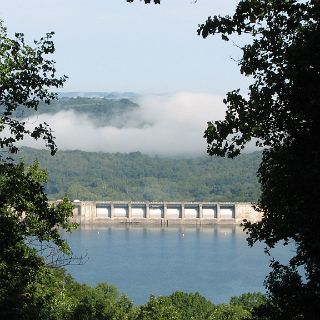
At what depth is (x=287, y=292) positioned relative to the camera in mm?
10914

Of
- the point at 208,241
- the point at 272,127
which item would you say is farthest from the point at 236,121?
the point at 208,241

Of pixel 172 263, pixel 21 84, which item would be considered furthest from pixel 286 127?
pixel 172 263

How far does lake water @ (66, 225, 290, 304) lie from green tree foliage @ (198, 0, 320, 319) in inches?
2769

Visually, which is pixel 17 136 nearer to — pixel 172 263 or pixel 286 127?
pixel 286 127

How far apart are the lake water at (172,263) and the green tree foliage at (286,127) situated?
70.3m

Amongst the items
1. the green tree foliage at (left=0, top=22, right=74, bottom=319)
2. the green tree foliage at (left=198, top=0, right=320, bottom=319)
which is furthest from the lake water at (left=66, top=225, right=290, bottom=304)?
the green tree foliage at (left=198, top=0, right=320, bottom=319)

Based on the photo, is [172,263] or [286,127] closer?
[286,127]

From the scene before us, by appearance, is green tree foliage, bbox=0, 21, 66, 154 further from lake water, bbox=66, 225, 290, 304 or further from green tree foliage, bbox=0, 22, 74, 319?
lake water, bbox=66, 225, 290, 304

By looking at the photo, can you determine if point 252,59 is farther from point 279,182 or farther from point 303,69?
point 279,182

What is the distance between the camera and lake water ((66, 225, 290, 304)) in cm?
9188

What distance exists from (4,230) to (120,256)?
363 feet

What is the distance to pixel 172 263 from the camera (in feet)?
374

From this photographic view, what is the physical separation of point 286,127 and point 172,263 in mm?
104642

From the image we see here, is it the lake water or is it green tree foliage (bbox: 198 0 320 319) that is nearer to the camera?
green tree foliage (bbox: 198 0 320 319)
